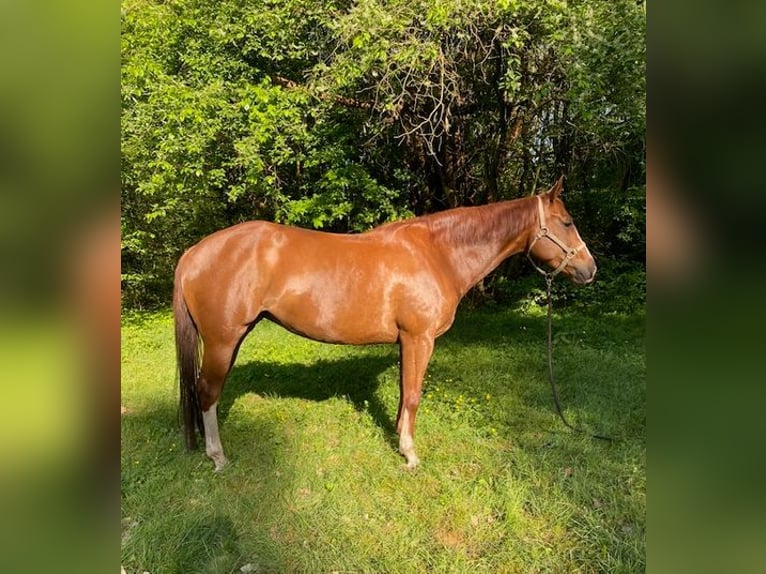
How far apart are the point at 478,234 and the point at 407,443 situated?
A: 167 centimetres

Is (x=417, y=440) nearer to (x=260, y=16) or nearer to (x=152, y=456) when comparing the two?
(x=152, y=456)

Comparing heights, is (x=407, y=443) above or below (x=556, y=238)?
below

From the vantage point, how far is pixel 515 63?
6184mm

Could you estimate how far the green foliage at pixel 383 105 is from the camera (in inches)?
229

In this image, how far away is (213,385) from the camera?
3523 millimetres

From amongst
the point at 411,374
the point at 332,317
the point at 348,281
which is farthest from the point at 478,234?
the point at 332,317

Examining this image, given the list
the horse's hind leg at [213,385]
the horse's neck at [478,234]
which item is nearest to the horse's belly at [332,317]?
the horse's hind leg at [213,385]

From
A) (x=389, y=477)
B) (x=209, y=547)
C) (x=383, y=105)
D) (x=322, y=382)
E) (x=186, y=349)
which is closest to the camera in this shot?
(x=209, y=547)

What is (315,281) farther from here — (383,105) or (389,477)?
(383,105)

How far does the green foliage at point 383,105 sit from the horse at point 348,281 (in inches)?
111

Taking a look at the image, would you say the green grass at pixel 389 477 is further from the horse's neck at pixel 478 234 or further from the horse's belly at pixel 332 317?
the horse's neck at pixel 478 234

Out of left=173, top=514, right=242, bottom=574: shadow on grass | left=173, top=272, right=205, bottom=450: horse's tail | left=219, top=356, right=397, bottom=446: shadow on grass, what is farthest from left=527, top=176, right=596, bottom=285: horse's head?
left=173, top=514, right=242, bottom=574: shadow on grass

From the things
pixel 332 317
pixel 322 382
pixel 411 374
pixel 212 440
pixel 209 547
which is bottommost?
pixel 322 382
